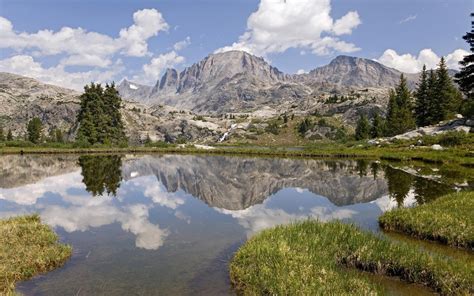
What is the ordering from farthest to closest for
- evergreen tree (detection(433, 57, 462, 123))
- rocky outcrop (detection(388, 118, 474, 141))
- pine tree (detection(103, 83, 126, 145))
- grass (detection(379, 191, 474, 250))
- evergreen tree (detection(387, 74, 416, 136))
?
pine tree (detection(103, 83, 126, 145)), evergreen tree (detection(387, 74, 416, 136)), evergreen tree (detection(433, 57, 462, 123)), rocky outcrop (detection(388, 118, 474, 141)), grass (detection(379, 191, 474, 250))

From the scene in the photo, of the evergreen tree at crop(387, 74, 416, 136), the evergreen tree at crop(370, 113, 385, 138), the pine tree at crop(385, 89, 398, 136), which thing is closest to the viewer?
the evergreen tree at crop(387, 74, 416, 136)

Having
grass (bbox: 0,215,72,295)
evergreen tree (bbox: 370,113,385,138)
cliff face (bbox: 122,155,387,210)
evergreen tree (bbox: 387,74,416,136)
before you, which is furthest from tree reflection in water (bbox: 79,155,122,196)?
evergreen tree (bbox: 370,113,385,138)

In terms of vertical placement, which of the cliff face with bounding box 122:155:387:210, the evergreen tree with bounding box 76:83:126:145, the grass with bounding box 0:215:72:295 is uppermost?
the evergreen tree with bounding box 76:83:126:145

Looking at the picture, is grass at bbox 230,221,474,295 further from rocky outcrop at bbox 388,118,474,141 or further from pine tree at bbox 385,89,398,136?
pine tree at bbox 385,89,398,136

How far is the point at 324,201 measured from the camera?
37781 mm

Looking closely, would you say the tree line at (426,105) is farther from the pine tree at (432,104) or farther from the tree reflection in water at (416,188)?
the tree reflection in water at (416,188)

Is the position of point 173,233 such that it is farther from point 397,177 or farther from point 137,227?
point 397,177

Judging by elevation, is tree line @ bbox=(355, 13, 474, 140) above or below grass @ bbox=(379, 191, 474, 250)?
above

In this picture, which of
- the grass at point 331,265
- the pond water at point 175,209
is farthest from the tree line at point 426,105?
the grass at point 331,265

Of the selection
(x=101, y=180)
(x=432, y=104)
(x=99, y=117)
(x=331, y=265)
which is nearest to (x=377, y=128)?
(x=432, y=104)

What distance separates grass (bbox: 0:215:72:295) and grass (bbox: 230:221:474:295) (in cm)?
862

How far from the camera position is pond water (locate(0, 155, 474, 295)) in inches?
640

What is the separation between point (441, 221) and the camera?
2153cm

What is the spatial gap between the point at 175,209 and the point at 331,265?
20996 mm
